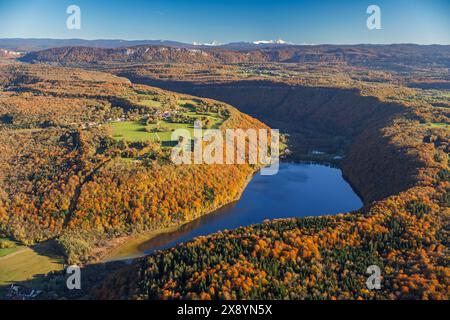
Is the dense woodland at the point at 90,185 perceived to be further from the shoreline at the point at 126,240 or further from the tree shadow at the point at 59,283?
the tree shadow at the point at 59,283

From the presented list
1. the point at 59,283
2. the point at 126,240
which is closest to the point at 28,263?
the point at 59,283

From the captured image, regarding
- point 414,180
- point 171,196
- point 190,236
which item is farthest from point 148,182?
point 414,180

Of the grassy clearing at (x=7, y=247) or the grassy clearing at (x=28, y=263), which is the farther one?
the grassy clearing at (x=7, y=247)

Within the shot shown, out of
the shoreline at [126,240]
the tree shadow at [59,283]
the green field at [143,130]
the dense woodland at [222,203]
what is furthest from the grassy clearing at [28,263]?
the green field at [143,130]

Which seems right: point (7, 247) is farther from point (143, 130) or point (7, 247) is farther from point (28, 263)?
point (143, 130)

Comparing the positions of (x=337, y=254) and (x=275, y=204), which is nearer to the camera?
(x=337, y=254)
